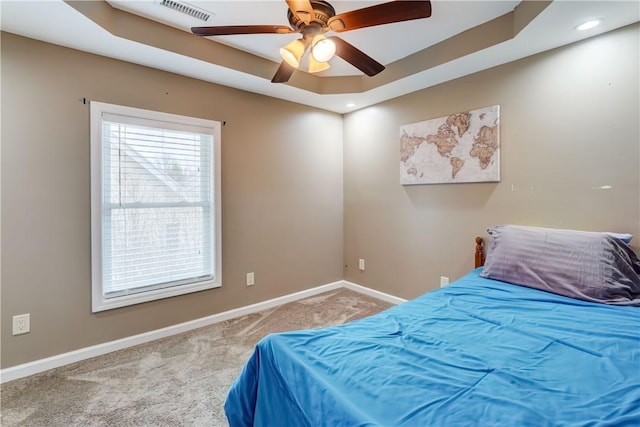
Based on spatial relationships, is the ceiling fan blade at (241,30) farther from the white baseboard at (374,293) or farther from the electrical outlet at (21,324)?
the white baseboard at (374,293)

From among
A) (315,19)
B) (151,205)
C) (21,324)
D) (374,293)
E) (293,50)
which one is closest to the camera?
(315,19)

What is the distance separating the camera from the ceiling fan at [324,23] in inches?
58.7

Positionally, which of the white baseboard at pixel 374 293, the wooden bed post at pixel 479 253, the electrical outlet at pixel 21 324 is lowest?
the white baseboard at pixel 374 293

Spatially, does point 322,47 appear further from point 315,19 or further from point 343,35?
point 343,35

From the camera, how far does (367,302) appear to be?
350 centimetres

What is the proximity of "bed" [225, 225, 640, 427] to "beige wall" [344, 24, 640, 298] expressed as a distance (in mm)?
423

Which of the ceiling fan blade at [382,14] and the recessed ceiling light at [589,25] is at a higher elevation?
Result: the recessed ceiling light at [589,25]

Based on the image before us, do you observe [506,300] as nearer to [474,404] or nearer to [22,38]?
[474,404]

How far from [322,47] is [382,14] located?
358 millimetres

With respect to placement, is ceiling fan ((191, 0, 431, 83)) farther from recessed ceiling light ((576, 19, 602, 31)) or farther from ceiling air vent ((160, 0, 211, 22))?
recessed ceiling light ((576, 19, 602, 31))

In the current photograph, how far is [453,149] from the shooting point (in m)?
2.87

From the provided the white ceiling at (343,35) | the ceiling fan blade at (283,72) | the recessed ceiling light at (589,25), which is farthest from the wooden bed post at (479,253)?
the ceiling fan blade at (283,72)

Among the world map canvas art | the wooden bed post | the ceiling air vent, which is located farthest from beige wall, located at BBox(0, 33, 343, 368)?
the wooden bed post

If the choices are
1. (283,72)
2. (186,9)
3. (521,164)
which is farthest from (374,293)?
(186,9)
